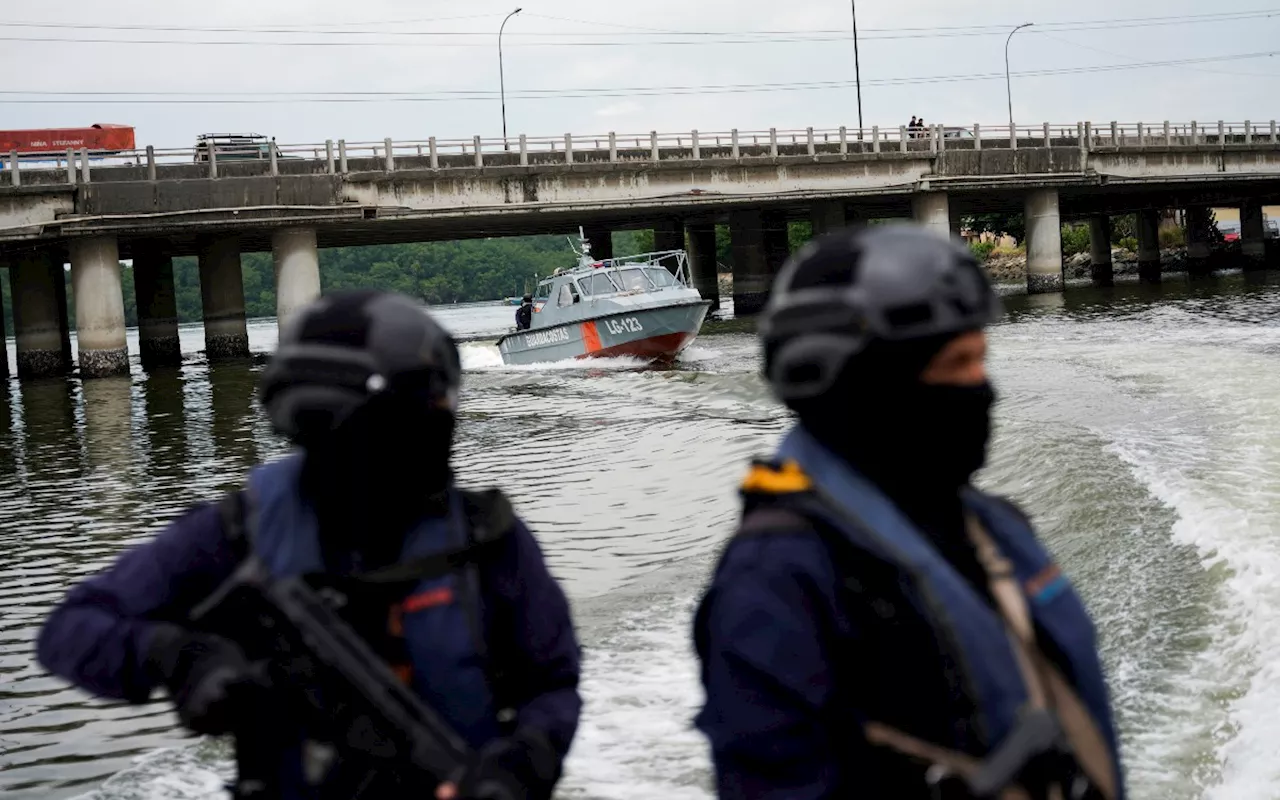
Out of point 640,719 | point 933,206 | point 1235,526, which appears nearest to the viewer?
point 640,719

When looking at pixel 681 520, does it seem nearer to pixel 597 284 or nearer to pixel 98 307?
pixel 597 284

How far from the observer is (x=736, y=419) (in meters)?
21.7

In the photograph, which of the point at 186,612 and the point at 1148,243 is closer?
the point at 186,612

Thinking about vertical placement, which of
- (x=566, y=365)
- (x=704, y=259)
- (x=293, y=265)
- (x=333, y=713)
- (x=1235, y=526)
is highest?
(x=293, y=265)

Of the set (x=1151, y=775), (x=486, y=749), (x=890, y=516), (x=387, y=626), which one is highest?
(x=890, y=516)

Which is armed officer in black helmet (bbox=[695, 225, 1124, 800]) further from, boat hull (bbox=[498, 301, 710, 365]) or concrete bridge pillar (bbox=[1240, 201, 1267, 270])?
concrete bridge pillar (bbox=[1240, 201, 1267, 270])

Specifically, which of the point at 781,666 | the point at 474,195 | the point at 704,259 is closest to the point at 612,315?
the point at 474,195

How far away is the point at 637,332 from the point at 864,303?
106ft

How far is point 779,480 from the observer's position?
85.0 inches

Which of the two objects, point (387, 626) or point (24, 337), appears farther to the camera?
point (24, 337)

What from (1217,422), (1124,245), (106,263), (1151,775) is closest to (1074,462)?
(1217,422)

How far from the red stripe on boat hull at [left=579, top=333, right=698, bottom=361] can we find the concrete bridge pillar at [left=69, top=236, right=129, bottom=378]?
51.9 ft

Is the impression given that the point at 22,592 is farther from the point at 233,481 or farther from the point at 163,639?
the point at 163,639

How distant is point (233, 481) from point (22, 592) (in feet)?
20.9
